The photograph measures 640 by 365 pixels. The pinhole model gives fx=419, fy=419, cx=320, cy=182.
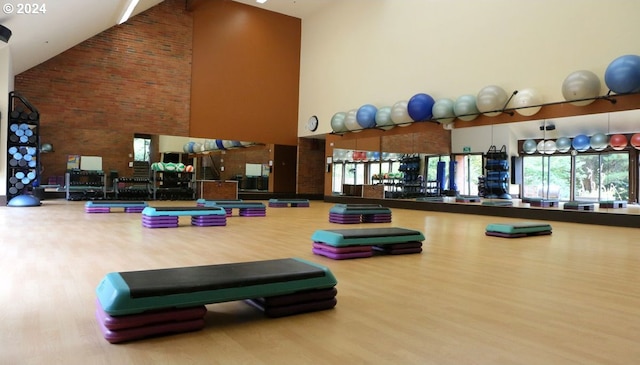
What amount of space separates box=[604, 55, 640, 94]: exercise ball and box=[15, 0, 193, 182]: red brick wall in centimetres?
1043

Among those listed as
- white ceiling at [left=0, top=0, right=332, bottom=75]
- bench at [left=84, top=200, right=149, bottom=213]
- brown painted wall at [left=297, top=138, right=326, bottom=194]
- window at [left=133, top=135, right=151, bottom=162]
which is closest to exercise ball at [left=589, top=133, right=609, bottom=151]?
brown painted wall at [left=297, top=138, right=326, bottom=194]

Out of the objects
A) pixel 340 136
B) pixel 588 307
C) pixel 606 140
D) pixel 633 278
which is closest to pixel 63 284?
pixel 588 307

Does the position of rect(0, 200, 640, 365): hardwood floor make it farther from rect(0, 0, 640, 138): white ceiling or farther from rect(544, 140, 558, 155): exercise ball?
rect(544, 140, 558, 155): exercise ball

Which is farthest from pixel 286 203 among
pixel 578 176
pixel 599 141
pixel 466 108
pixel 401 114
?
pixel 599 141

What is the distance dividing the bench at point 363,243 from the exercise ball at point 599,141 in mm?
6503

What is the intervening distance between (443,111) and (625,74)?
342 cm

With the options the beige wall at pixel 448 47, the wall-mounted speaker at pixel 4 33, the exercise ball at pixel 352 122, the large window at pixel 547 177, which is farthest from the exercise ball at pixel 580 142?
the wall-mounted speaker at pixel 4 33

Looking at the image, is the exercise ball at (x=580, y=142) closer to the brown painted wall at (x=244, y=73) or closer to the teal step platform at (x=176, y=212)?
the teal step platform at (x=176, y=212)

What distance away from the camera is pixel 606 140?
333 inches

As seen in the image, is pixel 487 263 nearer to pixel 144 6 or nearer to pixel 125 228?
pixel 125 228

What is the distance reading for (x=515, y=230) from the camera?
5.39 meters

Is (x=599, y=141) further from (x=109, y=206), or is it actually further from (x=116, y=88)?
(x=116, y=88)

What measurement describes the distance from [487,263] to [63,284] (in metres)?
3.20

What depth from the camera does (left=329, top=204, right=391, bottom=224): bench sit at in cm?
674
